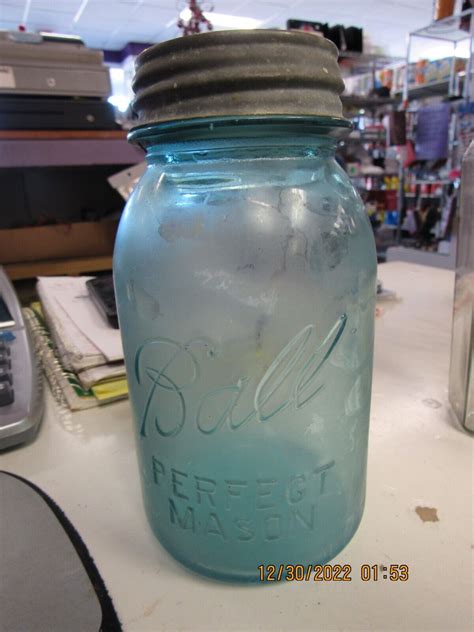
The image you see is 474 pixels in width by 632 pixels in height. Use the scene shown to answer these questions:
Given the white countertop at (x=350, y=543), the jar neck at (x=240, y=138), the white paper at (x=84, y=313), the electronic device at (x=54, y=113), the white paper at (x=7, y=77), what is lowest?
the white countertop at (x=350, y=543)

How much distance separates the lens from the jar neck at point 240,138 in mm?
208

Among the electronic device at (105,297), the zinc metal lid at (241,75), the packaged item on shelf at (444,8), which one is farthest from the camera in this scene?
the packaged item on shelf at (444,8)

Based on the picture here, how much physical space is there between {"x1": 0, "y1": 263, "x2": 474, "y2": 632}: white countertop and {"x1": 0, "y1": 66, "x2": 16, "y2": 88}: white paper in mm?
701

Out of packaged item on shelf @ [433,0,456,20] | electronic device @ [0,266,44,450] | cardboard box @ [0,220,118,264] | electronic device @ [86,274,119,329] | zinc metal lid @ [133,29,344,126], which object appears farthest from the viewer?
packaged item on shelf @ [433,0,456,20]

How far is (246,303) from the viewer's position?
0.75 ft

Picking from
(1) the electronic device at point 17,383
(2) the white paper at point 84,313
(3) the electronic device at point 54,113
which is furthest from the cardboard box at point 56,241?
(1) the electronic device at point 17,383

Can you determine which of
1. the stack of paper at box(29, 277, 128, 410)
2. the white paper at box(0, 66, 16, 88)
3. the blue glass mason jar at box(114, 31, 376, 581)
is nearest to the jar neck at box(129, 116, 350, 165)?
the blue glass mason jar at box(114, 31, 376, 581)

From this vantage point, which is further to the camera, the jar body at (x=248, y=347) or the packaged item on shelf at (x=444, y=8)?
the packaged item on shelf at (x=444, y=8)

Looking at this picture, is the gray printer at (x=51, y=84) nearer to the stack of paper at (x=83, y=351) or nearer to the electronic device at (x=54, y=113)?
the electronic device at (x=54, y=113)

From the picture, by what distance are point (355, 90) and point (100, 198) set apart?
2854 millimetres

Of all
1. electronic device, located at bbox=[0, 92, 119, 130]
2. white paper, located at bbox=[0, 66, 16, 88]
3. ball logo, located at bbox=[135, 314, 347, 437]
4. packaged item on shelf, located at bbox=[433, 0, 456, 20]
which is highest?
packaged item on shelf, located at bbox=[433, 0, 456, 20]
